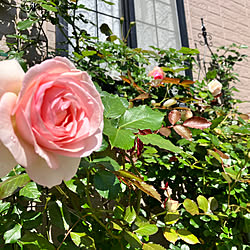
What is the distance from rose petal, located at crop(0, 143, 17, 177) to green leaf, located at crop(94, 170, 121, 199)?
0.22 metres

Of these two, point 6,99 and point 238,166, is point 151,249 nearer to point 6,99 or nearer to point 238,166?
point 6,99

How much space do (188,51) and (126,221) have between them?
50.9 inches

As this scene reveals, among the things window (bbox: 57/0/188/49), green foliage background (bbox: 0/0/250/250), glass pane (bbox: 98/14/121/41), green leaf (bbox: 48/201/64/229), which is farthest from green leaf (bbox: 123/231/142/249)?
glass pane (bbox: 98/14/121/41)

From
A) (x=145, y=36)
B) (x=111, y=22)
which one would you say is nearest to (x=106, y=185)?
(x=111, y=22)

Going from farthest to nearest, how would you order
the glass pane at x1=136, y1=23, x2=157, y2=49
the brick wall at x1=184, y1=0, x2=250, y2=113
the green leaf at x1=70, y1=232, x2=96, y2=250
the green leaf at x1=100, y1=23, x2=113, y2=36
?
the brick wall at x1=184, y1=0, x2=250, y2=113 → the glass pane at x1=136, y1=23, x2=157, y2=49 → the green leaf at x1=100, y1=23, x2=113, y2=36 → the green leaf at x1=70, y1=232, x2=96, y2=250

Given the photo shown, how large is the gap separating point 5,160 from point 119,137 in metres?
0.24

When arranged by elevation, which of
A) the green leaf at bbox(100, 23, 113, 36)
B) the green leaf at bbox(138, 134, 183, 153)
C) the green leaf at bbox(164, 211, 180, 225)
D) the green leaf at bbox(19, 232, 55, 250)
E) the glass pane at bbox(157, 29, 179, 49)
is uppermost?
the glass pane at bbox(157, 29, 179, 49)

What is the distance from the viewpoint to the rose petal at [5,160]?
0.32 metres

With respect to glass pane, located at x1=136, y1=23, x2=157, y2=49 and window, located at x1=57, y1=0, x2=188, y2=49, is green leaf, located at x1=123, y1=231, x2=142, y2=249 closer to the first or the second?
window, located at x1=57, y1=0, x2=188, y2=49

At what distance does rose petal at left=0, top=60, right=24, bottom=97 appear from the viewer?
1.11 feet

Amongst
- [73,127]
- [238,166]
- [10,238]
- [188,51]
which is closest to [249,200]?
[238,166]

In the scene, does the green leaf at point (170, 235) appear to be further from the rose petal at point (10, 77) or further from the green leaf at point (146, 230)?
the rose petal at point (10, 77)

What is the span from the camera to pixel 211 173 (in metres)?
1.31

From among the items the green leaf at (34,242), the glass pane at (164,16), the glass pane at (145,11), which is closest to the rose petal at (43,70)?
the green leaf at (34,242)
